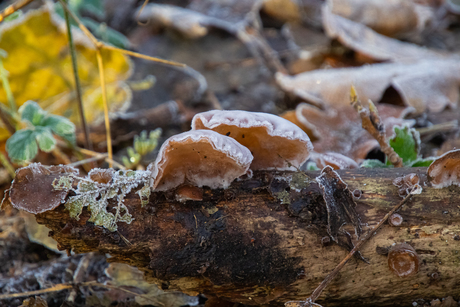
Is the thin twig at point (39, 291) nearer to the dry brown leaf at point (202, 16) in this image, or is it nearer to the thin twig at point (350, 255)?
the thin twig at point (350, 255)

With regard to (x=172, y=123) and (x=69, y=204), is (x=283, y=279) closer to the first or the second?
(x=69, y=204)

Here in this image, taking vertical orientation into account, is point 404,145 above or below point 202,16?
below

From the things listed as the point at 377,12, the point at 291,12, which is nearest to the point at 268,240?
the point at 377,12

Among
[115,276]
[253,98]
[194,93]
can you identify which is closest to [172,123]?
[194,93]

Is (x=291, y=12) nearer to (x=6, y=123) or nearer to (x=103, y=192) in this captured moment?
(x=6, y=123)

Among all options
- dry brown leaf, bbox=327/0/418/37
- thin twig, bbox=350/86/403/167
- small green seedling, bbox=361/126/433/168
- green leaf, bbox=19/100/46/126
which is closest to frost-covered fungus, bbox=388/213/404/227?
thin twig, bbox=350/86/403/167

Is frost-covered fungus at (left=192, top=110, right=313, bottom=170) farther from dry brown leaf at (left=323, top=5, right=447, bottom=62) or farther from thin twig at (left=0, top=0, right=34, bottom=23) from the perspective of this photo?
dry brown leaf at (left=323, top=5, right=447, bottom=62)
